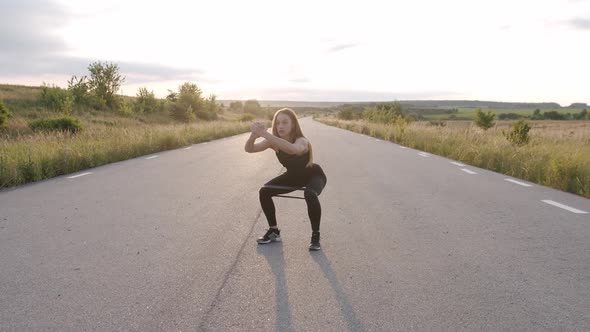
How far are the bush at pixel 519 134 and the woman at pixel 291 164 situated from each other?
12.7m

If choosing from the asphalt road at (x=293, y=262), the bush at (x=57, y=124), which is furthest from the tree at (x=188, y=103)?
the asphalt road at (x=293, y=262)

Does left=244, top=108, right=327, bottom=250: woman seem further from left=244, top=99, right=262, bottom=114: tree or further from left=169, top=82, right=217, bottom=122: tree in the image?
left=244, top=99, right=262, bottom=114: tree

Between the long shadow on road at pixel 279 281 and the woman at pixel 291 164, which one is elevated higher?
the woman at pixel 291 164

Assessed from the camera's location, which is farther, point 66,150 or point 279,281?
point 66,150

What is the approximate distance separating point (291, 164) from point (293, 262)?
109 centimetres

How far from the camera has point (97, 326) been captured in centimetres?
271

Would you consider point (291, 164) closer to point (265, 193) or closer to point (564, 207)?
point (265, 193)

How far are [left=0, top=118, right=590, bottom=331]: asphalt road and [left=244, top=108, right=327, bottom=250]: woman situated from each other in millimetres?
232

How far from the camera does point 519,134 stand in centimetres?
1563

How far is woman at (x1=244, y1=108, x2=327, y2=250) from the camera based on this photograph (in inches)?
171

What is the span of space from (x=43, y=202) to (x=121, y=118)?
1692 inches

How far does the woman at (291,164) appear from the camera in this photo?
4.33 meters

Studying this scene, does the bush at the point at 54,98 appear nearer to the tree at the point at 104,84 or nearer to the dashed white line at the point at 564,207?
the tree at the point at 104,84

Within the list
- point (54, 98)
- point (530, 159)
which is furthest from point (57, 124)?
Result: point (530, 159)
